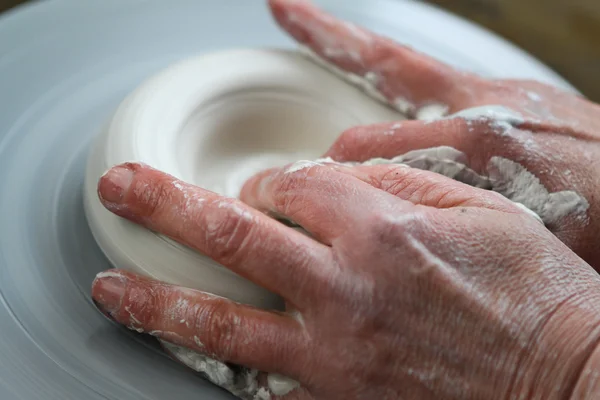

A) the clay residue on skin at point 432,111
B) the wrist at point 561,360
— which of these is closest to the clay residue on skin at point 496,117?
the clay residue on skin at point 432,111

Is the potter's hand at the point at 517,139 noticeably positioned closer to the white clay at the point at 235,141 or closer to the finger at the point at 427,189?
the white clay at the point at 235,141

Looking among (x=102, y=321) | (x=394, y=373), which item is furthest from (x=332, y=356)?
(x=102, y=321)

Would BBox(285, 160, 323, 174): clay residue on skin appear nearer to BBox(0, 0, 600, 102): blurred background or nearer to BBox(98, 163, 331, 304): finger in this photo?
BBox(98, 163, 331, 304): finger

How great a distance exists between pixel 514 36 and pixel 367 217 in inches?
65.0

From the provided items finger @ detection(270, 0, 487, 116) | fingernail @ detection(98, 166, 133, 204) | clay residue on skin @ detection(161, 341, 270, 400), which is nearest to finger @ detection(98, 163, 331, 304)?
fingernail @ detection(98, 166, 133, 204)

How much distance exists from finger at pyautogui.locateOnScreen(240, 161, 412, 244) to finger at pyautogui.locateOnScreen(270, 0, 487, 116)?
15.1 inches

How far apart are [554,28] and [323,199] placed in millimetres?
1640

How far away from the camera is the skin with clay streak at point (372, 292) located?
0.68m

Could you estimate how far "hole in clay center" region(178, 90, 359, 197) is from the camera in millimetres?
1084

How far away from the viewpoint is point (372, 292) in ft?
2.23

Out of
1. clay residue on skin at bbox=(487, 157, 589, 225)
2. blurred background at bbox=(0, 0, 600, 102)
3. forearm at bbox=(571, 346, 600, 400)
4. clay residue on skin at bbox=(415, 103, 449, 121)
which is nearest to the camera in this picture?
forearm at bbox=(571, 346, 600, 400)

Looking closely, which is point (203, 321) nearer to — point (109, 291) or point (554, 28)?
point (109, 291)

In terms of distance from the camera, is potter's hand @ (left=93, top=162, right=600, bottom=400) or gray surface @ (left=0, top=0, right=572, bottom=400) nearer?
potter's hand @ (left=93, top=162, right=600, bottom=400)

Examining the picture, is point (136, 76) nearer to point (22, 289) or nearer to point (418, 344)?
point (22, 289)
